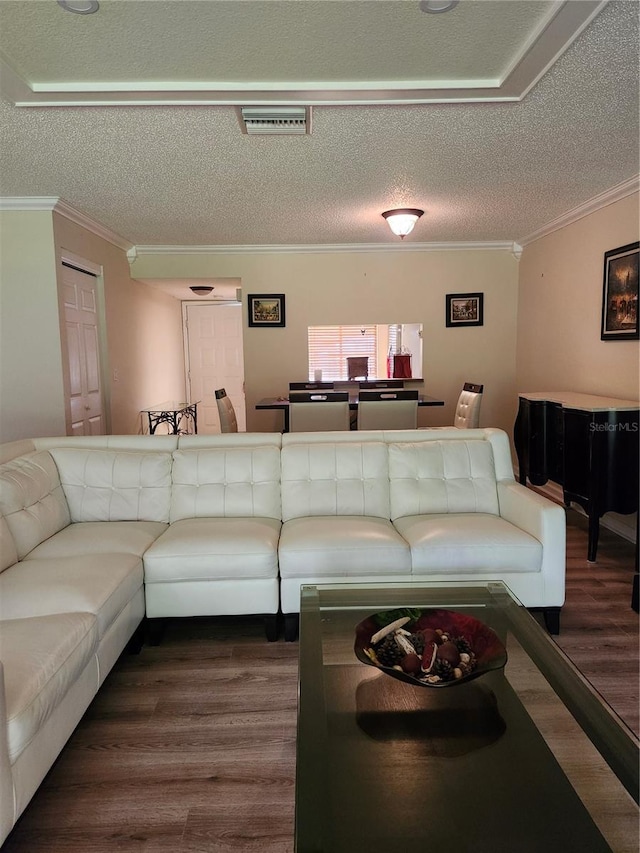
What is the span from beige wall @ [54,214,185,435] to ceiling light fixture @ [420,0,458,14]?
3436 millimetres

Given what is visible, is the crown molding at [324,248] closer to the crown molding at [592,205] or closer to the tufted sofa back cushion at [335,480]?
the crown molding at [592,205]

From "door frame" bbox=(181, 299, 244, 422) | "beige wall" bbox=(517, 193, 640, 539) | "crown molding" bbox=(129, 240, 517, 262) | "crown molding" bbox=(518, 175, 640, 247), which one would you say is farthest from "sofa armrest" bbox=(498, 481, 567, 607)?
"door frame" bbox=(181, 299, 244, 422)

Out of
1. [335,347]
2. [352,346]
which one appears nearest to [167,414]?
[335,347]

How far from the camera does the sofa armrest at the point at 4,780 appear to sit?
1.29 m

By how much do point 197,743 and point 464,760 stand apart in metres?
0.98

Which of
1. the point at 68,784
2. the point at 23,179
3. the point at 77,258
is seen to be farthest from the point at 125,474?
the point at 77,258

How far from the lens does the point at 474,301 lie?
20.2 ft

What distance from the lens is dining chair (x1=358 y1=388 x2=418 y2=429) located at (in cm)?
443

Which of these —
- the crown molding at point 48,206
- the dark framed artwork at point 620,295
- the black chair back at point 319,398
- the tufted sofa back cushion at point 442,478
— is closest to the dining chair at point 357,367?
the black chair back at point 319,398

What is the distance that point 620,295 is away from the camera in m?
3.98

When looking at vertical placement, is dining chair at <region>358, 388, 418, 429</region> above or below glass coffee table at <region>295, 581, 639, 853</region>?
above

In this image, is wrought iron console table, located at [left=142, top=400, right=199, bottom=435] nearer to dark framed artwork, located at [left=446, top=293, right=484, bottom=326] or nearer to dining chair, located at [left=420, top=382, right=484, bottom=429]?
dining chair, located at [left=420, top=382, right=484, bottom=429]

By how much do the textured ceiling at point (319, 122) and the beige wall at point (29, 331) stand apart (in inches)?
12.5

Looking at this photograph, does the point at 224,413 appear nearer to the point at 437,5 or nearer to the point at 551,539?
the point at 551,539
